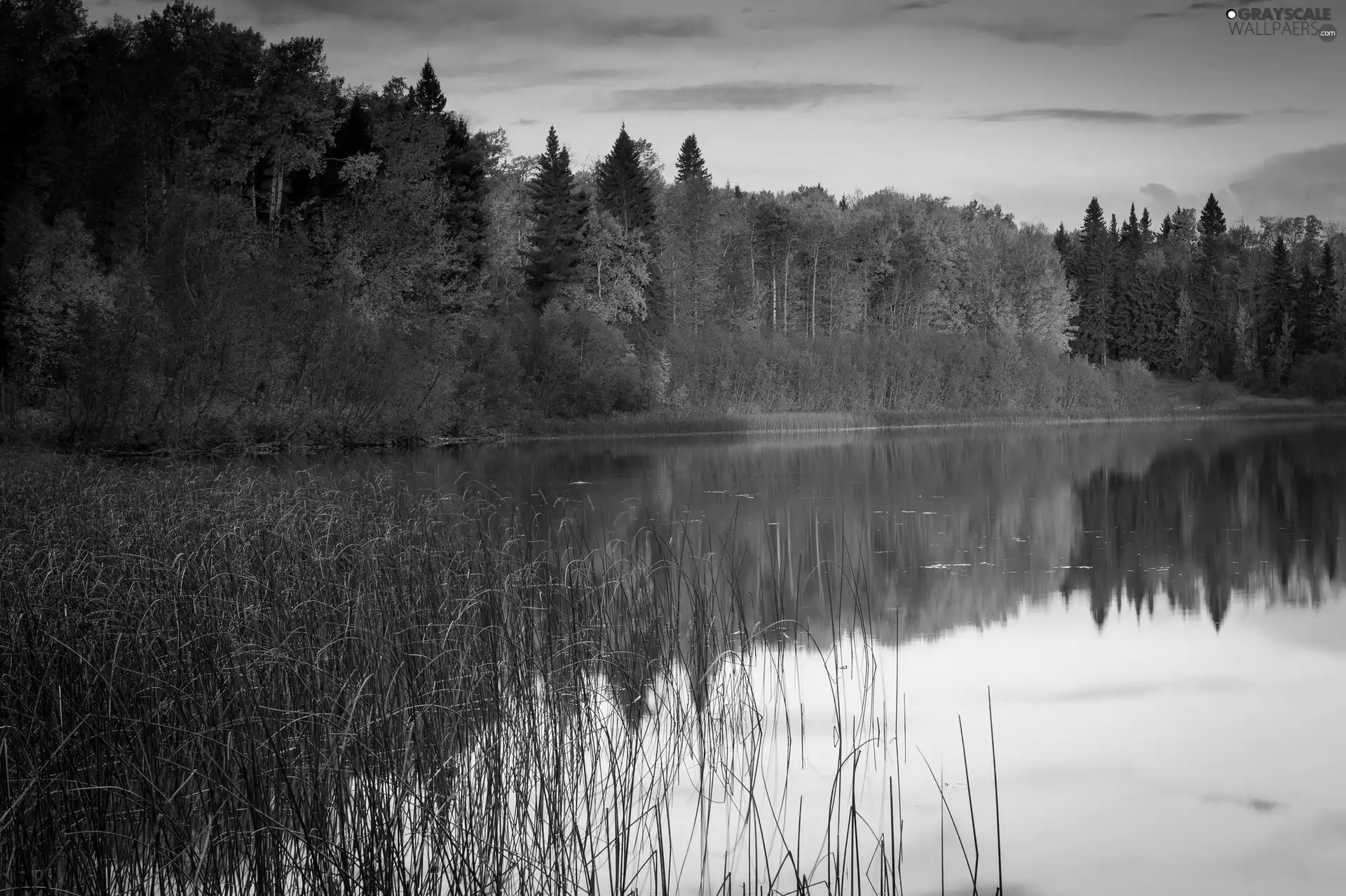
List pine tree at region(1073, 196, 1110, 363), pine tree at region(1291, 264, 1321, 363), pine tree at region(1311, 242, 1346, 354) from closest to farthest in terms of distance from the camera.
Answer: pine tree at region(1311, 242, 1346, 354) → pine tree at region(1291, 264, 1321, 363) → pine tree at region(1073, 196, 1110, 363)

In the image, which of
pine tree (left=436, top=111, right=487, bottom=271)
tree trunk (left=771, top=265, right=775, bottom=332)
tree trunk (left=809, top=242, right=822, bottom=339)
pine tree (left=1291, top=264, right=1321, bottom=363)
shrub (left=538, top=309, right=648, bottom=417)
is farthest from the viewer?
pine tree (left=1291, top=264, right=1321, bottom=363)

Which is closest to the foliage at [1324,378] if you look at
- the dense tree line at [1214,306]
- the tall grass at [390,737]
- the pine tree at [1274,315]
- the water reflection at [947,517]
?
the dense tree line at [1214,306]

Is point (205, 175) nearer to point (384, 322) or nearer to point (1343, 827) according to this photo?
point (384, 322)

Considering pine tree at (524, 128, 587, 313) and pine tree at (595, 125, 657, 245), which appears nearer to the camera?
pine tree at (524, 128, 587, 313)

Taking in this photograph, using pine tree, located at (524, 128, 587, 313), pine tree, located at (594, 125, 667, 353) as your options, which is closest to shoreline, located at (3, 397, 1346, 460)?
pine tree, located at (524, 128, 587, 313)

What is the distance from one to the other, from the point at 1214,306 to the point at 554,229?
56665 mm

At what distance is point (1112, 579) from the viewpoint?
1250 cm

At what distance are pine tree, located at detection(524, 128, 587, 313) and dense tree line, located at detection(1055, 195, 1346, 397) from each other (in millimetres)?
37130

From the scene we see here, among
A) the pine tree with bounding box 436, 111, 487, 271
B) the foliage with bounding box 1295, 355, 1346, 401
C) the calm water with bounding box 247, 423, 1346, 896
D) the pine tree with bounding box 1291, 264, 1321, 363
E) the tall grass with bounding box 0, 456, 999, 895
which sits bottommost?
the calm water with bounding box 247, 423, 1346, 896

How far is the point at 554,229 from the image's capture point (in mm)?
46969

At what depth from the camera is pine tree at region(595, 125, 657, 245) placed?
50.7 meters

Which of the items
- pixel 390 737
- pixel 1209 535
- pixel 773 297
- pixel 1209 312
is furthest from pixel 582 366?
pixel 1209 312

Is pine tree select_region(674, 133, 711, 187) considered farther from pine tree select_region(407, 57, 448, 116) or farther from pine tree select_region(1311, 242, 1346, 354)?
pine tree select_region(1311, 242, 1346, 354)

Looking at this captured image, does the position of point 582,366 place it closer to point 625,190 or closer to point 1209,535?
point 625,190
